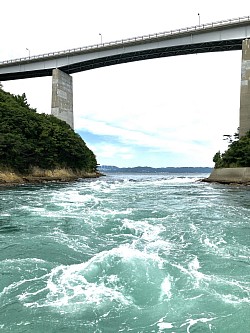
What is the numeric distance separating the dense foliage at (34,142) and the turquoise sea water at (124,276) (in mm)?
30315

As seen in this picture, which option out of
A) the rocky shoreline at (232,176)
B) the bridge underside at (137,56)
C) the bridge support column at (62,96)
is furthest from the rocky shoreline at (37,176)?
the rocky shoreline at (232,176)

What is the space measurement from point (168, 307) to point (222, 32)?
48806 millimetres

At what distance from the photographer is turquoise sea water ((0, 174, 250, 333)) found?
482 cm

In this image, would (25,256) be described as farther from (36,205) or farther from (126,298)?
(36,205)

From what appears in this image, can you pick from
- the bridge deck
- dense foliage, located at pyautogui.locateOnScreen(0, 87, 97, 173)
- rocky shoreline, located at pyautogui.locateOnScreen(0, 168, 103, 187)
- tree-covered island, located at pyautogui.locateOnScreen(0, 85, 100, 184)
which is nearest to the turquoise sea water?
rocky shoreline, located at pyautogui.locateOnScreen(0, 168, 103, 187)

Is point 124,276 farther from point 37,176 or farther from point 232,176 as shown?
point 37,176

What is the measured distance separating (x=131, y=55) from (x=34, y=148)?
25.4m

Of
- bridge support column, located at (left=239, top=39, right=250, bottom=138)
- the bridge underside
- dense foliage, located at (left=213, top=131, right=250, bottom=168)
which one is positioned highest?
the bridge underside

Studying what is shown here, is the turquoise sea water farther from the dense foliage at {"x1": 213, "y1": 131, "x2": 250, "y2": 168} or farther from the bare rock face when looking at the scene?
the dense foliage at {"x1": 213, "y1": 131, "x2": 250, "y2": 168}

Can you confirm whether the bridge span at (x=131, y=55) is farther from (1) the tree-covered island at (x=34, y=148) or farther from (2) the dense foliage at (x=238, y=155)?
(1) the tree-covered island at (x=34, y=148)

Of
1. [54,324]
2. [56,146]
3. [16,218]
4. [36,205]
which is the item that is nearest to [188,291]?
[54,324]

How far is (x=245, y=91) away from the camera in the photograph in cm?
4359

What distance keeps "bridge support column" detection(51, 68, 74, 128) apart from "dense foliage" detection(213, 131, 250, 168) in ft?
108

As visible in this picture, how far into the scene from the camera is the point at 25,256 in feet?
25.2
